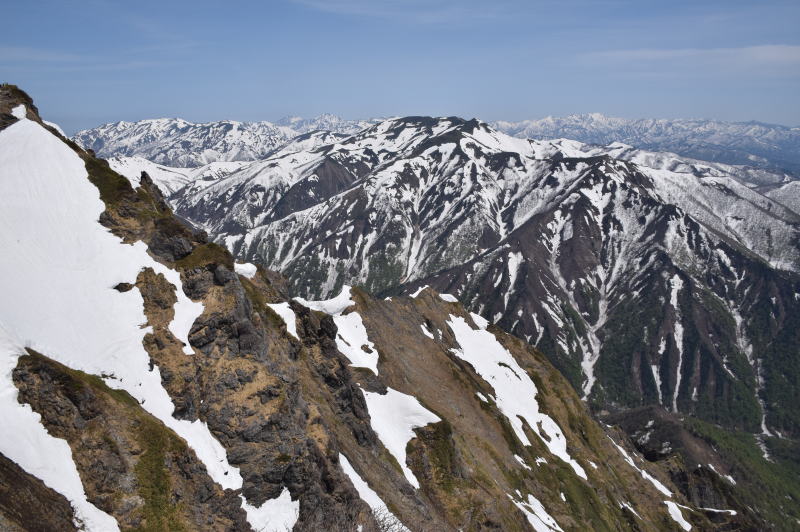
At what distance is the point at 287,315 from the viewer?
213 feet

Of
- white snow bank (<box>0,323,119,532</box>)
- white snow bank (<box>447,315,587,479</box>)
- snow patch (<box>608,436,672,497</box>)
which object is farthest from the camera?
snow patch (<box>608,436,672,497</box>)

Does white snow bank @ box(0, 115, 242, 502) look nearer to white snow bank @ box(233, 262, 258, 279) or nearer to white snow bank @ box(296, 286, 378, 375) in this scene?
white snow bank @ box(233, 262, 258, 279)

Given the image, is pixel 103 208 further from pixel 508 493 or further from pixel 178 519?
pixel 508 493

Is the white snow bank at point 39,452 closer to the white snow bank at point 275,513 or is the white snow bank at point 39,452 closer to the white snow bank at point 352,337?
the white snow bank at point 275,513

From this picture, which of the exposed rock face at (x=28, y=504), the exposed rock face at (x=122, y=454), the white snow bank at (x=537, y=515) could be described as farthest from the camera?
the white snow bank at (x=537, y=515)

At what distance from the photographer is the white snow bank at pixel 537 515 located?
2968 inches

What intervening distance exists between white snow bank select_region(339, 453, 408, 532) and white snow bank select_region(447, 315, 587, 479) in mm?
58789

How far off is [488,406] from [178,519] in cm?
7463

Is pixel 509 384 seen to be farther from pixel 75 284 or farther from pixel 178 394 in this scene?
pixel 75 284

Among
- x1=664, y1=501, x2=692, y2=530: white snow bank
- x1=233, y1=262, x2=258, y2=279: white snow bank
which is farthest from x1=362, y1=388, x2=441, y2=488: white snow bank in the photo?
x1=664, y1=501, x2=692, y2=530: white snow bank

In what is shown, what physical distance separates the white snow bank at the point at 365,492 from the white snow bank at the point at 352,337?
75.9 feet

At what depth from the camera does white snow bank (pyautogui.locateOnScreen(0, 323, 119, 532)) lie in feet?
101

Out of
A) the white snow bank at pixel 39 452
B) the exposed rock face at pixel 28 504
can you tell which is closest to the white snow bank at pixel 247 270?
the white snow bank at pixel 39 452

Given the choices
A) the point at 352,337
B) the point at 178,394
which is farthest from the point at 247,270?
the point at 178,394
